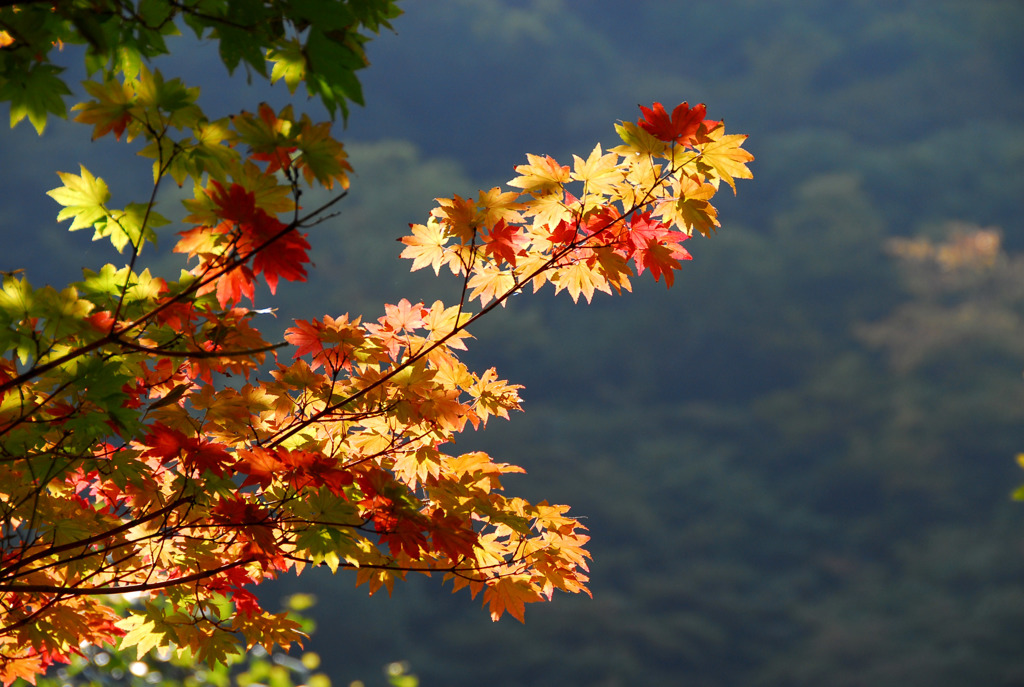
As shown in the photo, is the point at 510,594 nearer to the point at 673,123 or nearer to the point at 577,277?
the point at 577,277

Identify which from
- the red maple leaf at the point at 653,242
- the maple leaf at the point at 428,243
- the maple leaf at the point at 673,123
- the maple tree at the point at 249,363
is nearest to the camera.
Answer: the maple tree at the point at 249,363

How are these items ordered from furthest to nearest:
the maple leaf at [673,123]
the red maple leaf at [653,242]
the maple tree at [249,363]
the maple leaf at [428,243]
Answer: the maple leaf at [428,243]
the red maple leaf at [653,242]
the maple leaf at [673,123]
the maple tree at [249,363]

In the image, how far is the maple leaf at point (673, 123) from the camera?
2.13 meters

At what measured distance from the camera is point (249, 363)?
2025 mm

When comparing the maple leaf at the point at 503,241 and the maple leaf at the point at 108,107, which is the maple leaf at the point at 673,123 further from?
the maple leaf at the point at 108,107

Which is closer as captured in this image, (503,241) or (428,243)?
(503,241)

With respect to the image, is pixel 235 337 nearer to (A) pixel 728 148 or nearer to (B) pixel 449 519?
(B) pixel 449 519

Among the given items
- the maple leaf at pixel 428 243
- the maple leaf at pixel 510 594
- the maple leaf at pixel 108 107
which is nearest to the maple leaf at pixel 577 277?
the maple leaf at pixel 428 243

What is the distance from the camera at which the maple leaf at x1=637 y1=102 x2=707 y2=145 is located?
2135 millimetres

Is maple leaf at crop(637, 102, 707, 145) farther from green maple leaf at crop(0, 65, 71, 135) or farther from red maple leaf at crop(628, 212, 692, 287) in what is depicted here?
green maple leaf at crop(0, 65, 71, 135)

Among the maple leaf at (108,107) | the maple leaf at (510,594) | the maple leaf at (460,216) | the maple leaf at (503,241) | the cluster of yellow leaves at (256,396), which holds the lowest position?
the maple leaf at (510,594)

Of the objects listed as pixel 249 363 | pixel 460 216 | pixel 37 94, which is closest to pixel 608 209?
pixel 460 216

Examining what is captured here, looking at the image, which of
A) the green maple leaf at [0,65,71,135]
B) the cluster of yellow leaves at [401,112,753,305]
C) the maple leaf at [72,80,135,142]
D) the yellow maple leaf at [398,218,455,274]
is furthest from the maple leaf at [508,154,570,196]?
the green maple leaf at [0,65,71,135]

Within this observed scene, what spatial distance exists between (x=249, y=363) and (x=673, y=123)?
1358mm
